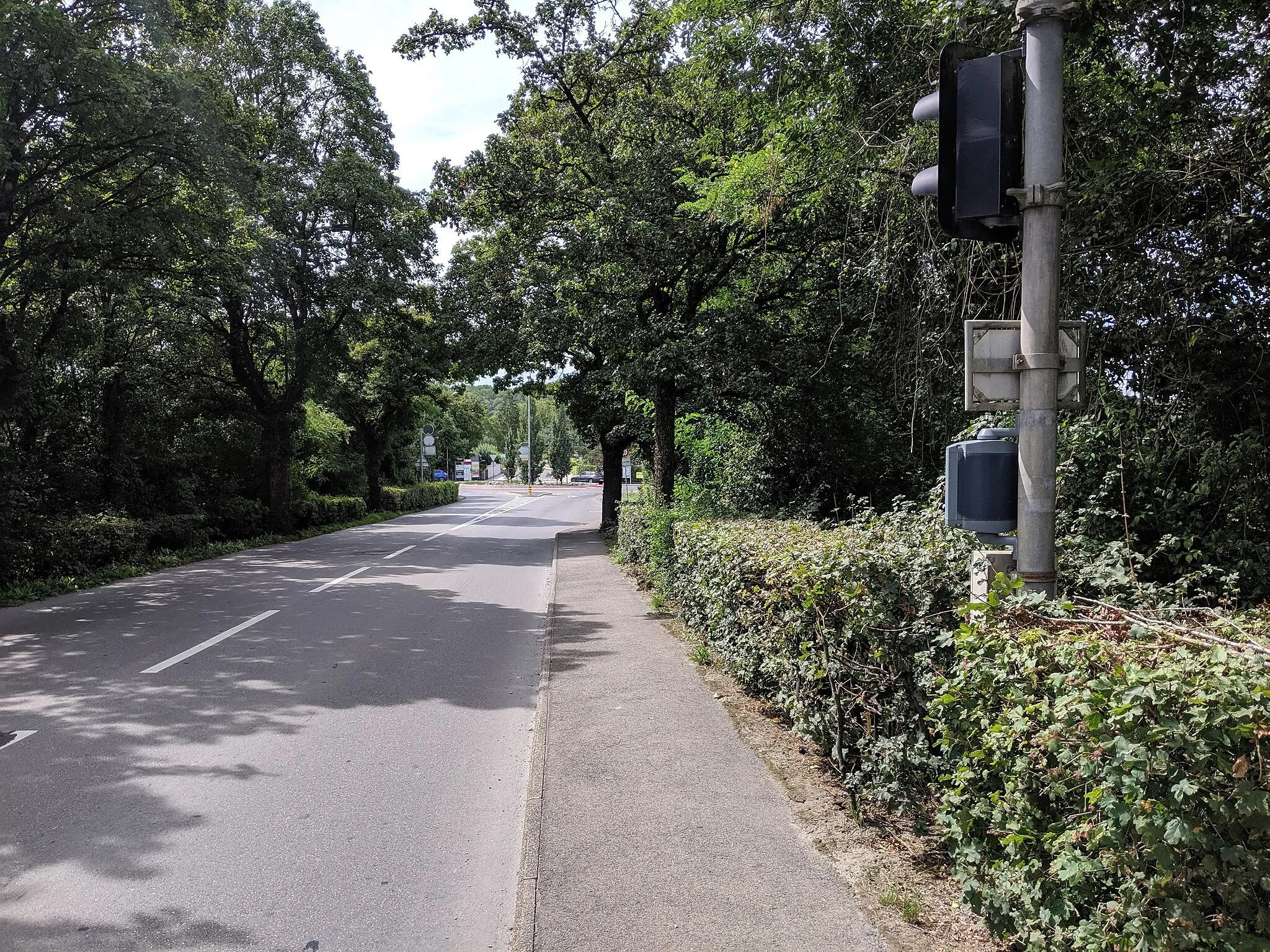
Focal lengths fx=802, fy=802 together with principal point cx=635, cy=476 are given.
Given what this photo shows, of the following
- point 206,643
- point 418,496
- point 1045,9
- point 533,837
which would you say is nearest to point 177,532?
point 206,643

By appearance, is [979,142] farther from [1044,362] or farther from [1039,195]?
[1044,362]

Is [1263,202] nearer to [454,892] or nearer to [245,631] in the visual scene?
[454,892]

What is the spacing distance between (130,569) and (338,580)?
14.0ft

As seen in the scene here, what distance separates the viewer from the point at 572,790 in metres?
4.53

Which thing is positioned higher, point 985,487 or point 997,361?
point 997,361

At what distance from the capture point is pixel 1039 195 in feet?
10.5

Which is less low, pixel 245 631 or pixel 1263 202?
pixel 1263 202

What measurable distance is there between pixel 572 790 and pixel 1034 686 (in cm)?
278

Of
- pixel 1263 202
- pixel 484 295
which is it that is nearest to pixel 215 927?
pixel 1263 202

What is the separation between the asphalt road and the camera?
3395 millimetres

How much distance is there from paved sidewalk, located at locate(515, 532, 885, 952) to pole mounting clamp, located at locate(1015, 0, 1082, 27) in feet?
12.0

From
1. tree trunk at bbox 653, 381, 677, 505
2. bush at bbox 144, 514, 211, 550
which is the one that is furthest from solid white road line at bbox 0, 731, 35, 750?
bush at bbox 144, 514, 211, 550

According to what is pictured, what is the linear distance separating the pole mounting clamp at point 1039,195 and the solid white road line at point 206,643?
25.7 feet

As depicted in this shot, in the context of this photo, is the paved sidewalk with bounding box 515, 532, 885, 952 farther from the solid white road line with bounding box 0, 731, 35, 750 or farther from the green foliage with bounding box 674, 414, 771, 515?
the green foliage with bounding box 674, 414, 771, 515
